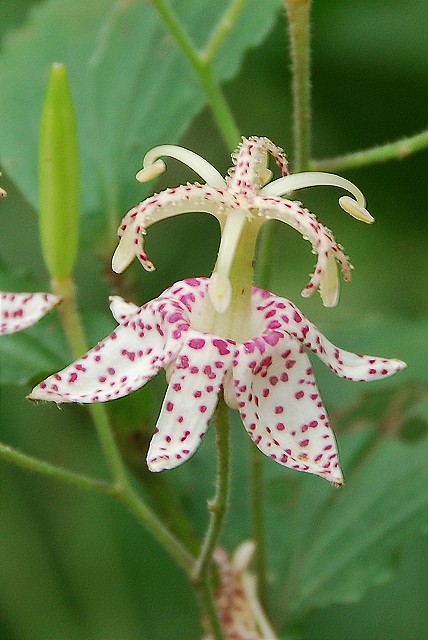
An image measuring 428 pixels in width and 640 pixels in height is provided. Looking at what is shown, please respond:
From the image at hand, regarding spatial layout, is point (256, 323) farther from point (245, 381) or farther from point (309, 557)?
point (309, 557)

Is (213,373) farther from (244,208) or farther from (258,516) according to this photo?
(258,516)

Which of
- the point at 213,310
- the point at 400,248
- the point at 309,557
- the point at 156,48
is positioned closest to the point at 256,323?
the point at 213,310

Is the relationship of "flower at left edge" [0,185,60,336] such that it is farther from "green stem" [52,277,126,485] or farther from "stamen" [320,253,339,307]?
"stamen" [320,253,339,307]

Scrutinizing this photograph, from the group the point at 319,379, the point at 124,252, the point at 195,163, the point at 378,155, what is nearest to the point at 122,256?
the point at 124,252

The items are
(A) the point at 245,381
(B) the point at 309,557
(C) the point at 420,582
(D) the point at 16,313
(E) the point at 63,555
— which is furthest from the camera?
(E) the point at 63,555

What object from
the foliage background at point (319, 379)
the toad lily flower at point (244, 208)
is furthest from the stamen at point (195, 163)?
the foliage background at point (319, 379)

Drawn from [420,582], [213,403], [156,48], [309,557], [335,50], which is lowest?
[420,582]

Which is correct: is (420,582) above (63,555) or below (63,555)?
Result: below
